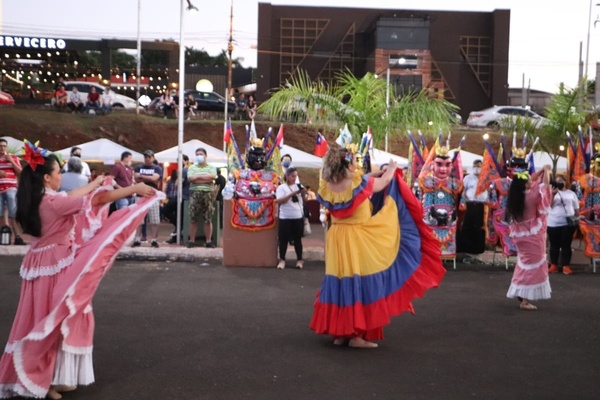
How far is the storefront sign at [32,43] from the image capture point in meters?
39.6

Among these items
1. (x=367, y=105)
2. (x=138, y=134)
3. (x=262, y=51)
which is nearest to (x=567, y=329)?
(x=367, y=105)

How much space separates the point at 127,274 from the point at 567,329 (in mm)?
6383

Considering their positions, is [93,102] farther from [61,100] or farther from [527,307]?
[527,307]

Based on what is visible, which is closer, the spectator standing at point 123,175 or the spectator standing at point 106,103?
the spectator standing at point 123,175

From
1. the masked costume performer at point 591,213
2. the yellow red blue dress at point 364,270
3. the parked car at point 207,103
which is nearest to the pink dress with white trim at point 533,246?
the yellow red blue dress at point 364,270

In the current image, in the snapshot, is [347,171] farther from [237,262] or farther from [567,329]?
[237,262]

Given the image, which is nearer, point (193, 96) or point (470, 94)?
A: point (193, 96)

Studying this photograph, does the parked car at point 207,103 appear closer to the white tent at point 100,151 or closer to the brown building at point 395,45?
the brown building at point 395,45

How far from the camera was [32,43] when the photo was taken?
131 feet

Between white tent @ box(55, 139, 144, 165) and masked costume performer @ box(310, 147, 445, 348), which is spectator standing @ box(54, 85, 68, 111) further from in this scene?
masked costume performer @ box(310, 147, 445, 348)

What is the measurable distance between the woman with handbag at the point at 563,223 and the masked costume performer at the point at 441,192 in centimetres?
159

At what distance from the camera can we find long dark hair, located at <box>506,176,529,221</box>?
10.5 m

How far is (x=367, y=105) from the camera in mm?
18078

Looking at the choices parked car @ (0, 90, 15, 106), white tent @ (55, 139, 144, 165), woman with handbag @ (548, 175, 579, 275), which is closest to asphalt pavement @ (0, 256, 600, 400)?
woman with handbag @ (548, 175, 579, 275)
